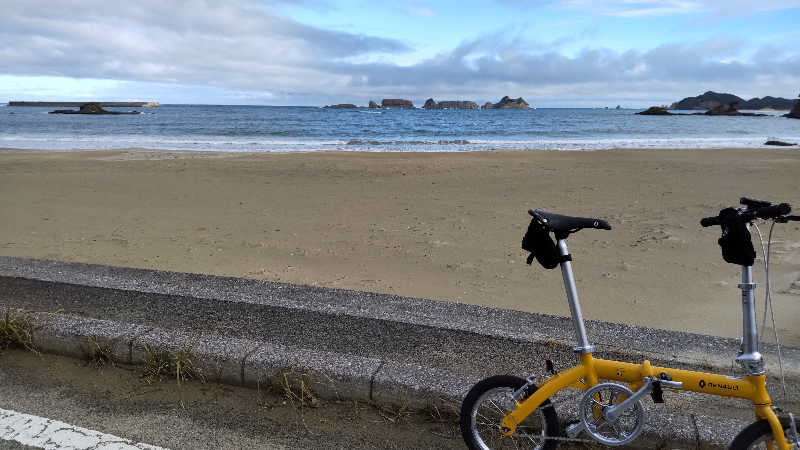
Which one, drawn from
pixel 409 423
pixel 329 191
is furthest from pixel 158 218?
pixel 409 423

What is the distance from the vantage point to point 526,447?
8.05ft

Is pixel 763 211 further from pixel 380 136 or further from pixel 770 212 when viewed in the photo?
pixel 380 136

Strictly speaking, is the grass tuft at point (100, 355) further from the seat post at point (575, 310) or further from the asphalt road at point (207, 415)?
the seat post at point (575, 310)

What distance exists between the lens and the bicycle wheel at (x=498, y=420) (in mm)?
2334

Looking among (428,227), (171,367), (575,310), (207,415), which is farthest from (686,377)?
(428,227)

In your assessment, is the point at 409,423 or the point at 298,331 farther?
the point at 298,331

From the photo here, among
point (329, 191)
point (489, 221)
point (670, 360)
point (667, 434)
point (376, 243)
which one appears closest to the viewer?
point (667, 434)

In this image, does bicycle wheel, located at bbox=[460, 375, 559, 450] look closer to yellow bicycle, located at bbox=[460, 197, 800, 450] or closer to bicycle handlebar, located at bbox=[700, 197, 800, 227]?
yellow bicycle, located at bbox=[460, 197, 800, 450]

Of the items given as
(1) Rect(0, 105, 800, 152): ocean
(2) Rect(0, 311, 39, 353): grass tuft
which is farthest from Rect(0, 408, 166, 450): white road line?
(1) Rect(0, 105, 800, 152): ocean

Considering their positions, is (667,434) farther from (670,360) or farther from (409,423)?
(409,423)

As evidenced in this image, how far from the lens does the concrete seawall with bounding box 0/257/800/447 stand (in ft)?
9.18

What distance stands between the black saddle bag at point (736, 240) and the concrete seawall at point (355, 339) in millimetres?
868

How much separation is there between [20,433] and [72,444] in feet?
0.91

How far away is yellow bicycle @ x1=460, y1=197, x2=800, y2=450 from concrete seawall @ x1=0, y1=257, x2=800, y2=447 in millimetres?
264
